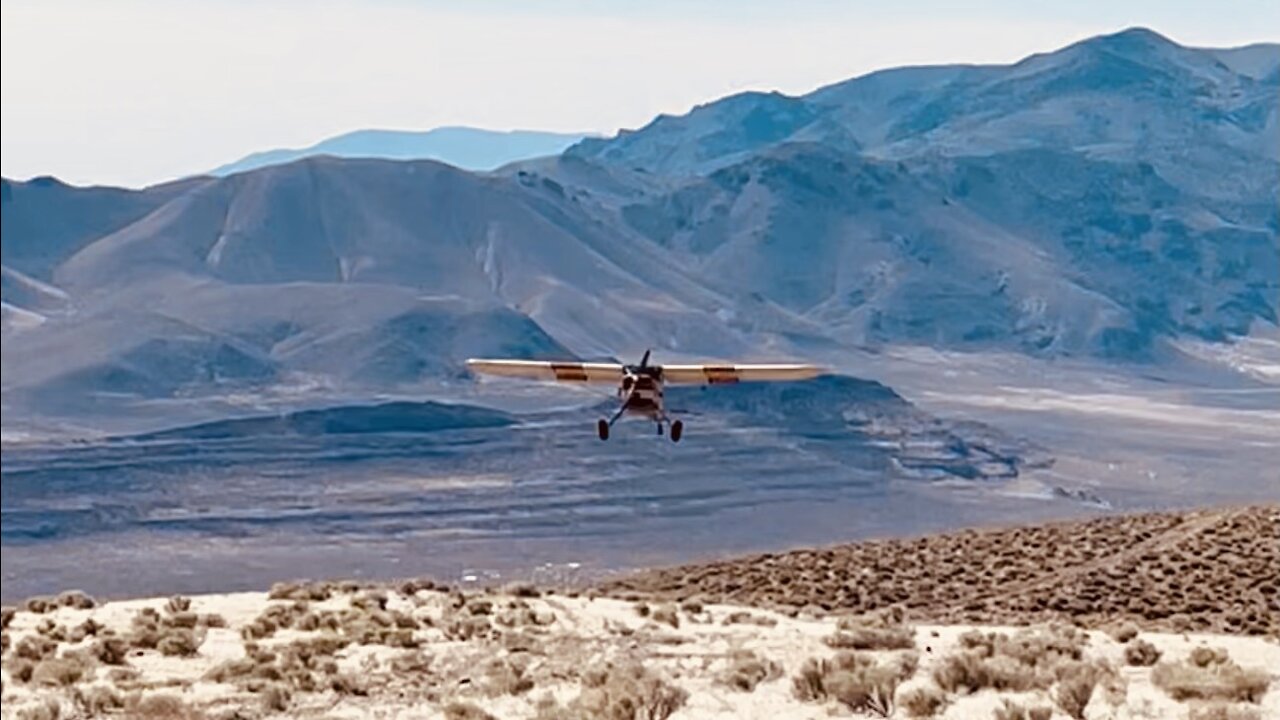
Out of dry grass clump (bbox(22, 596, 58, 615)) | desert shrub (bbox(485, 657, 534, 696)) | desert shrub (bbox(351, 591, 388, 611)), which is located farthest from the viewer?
dry grass clump (bbox(22, 596, 58, 615))

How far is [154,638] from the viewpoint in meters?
42.4

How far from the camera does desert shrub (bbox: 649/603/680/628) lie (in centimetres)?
4726

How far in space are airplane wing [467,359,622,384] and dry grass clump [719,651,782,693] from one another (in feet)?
17.8

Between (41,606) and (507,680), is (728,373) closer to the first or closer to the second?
(507,680)

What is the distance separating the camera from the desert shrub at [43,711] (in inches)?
1299

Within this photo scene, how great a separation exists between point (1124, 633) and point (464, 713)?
16.1 metres

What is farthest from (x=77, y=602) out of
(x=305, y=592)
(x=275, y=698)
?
(x=275, y=698)

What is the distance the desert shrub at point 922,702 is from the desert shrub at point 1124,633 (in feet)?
30.0

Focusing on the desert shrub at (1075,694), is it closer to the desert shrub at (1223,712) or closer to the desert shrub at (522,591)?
the desert shrub at (1223,712)

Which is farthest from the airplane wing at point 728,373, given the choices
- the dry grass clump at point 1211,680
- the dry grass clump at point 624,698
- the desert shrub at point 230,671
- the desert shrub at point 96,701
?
the desert shrub at point 96,701

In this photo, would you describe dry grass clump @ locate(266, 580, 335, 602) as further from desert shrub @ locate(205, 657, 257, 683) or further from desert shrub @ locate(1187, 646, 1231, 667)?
desert shrub @ locate(1187, 646, 1231, 667)

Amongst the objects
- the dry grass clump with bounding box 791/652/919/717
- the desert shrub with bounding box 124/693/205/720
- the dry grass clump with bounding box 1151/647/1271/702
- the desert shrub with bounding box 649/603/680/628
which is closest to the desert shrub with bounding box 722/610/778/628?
the desert shrub with bounding box 649/603/680/628

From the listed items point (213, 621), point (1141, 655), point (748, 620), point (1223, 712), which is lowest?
point (748, 620)

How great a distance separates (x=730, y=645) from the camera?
4316 centimetres
